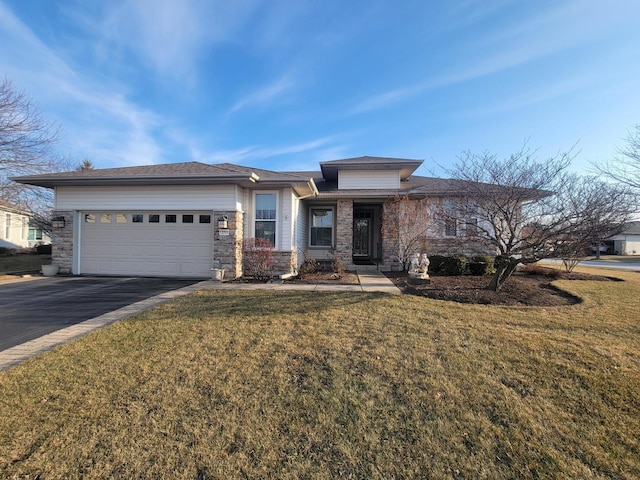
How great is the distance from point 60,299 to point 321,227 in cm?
997

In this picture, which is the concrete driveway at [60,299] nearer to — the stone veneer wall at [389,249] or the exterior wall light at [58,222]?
the exterior wall light at [58,222]

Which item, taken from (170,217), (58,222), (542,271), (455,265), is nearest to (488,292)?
(455,265)

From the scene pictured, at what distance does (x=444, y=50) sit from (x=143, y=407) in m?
11.1

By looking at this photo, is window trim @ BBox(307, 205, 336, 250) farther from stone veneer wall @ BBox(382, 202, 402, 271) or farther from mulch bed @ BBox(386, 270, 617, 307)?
mulch bed @ BBox(386, 270, 617, 307)

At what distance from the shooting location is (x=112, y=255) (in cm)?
1032

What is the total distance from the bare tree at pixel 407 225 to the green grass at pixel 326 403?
7.36 m

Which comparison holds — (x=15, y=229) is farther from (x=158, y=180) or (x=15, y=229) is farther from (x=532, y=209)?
(x=532, y=209)

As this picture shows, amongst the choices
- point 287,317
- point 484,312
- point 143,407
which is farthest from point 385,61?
point 143,407

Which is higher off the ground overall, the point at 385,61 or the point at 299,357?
the point at 385,61

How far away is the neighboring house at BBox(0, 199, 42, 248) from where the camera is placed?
2181 centimetres

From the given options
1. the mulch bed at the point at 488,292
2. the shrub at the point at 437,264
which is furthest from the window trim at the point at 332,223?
the mulch bed at the point at 488,292

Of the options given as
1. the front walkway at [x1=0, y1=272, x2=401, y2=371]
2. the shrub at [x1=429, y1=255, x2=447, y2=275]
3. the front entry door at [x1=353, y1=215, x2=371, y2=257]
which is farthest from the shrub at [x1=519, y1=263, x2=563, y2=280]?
the front entry door at [x1=353, y1=215, x2=371, y2=257]

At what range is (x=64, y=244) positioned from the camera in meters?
10.4

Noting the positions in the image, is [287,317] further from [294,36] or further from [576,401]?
[294,36]
